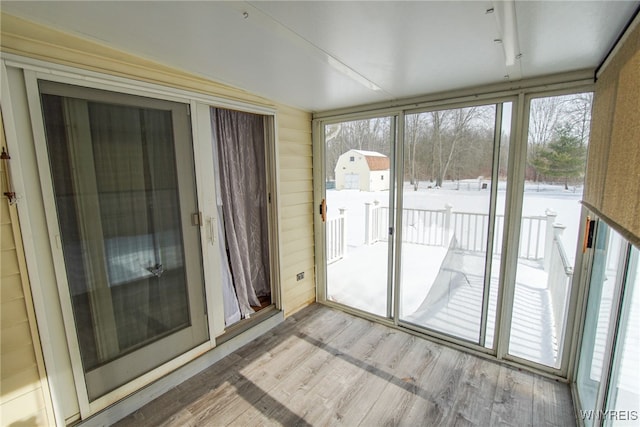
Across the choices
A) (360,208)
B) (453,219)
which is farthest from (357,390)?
(360,208)

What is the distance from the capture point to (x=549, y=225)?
2.18 m

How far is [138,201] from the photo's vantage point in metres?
1.94

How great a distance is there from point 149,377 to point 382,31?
2.60m

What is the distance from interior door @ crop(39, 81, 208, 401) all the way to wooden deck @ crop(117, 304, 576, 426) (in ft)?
1.36

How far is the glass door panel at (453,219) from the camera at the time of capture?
91.2 inches

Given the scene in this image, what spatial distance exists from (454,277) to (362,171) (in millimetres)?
1351

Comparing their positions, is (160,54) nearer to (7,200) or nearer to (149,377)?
(7,200)

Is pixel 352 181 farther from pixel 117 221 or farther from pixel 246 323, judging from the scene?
pixel 117 221

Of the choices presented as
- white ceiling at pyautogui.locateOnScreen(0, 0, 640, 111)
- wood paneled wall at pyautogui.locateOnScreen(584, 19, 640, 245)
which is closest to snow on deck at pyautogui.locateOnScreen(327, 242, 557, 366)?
wood paneled wall at pyautogui.locateOnScreen(584, 19, 640, 245)

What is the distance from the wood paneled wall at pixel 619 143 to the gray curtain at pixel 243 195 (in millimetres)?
2547

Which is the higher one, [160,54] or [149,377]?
[160,54]

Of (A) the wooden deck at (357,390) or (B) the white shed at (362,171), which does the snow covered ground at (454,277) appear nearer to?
(B) the white shed at (362,171)

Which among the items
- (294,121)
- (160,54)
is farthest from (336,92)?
(160,54)

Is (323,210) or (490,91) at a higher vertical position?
(490,91)
